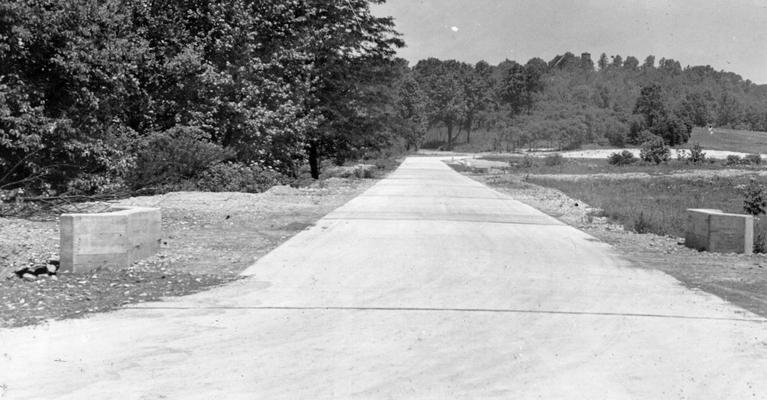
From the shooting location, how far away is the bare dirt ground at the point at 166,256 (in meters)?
6.95

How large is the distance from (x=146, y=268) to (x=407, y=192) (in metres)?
16.0

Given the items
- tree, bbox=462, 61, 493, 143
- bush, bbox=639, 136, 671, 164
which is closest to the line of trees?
bush, bbox=639, 136, 671, 164

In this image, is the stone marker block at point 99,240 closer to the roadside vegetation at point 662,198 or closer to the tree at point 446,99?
the roadside vegetation at point 662,198

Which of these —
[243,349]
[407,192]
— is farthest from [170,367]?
[407,192]

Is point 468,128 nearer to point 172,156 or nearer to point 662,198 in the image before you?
point 662,198

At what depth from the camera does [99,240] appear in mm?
8391

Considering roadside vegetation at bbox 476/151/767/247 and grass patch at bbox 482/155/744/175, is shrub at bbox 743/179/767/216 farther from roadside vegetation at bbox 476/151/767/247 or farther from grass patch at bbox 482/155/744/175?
grass patch at bbox 482/155/744/175

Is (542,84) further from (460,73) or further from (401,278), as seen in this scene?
(401,278)

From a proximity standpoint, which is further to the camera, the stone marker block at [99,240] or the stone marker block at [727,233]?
the stone marker block at [727,233]

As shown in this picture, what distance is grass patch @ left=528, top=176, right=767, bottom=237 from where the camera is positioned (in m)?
15.7

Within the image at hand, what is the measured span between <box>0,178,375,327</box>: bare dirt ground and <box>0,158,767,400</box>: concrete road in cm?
52

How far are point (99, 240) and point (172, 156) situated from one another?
11828 millimetres

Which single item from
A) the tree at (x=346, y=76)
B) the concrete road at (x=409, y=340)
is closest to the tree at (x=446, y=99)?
the tree at (x=346, y=76)

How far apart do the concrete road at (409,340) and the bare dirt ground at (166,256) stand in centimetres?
A: 52
